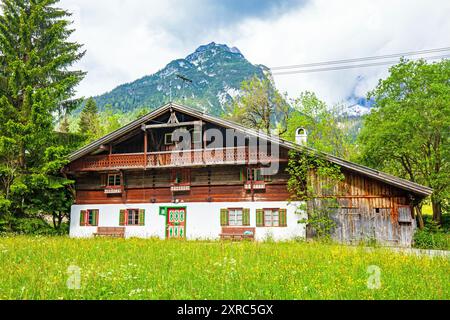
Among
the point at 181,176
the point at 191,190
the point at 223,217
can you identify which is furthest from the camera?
the point at 181,176

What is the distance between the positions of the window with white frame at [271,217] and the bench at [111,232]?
892cm

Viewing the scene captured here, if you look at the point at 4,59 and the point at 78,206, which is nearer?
the point at 4,59

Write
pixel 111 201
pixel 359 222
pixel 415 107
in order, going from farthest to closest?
pixel 415 107 < pixel 111 201 < pixel 359 222

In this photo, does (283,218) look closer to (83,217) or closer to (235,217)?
(235,217)

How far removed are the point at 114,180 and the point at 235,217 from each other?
8513mm

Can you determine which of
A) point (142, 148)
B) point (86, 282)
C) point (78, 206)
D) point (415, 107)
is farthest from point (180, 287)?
point (415, 107)

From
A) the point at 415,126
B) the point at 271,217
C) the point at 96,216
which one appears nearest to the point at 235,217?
the point at 271,217

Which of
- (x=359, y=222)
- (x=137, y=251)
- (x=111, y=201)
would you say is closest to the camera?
(x=137, y=251)

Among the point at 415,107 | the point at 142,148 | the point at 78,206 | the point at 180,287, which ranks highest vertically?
the point at 415,107

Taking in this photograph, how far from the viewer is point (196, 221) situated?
2091 cm

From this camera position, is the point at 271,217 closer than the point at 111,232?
Yes

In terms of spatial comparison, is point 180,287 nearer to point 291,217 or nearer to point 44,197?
point 291,217

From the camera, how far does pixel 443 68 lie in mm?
25219

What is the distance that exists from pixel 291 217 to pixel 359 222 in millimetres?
3586
